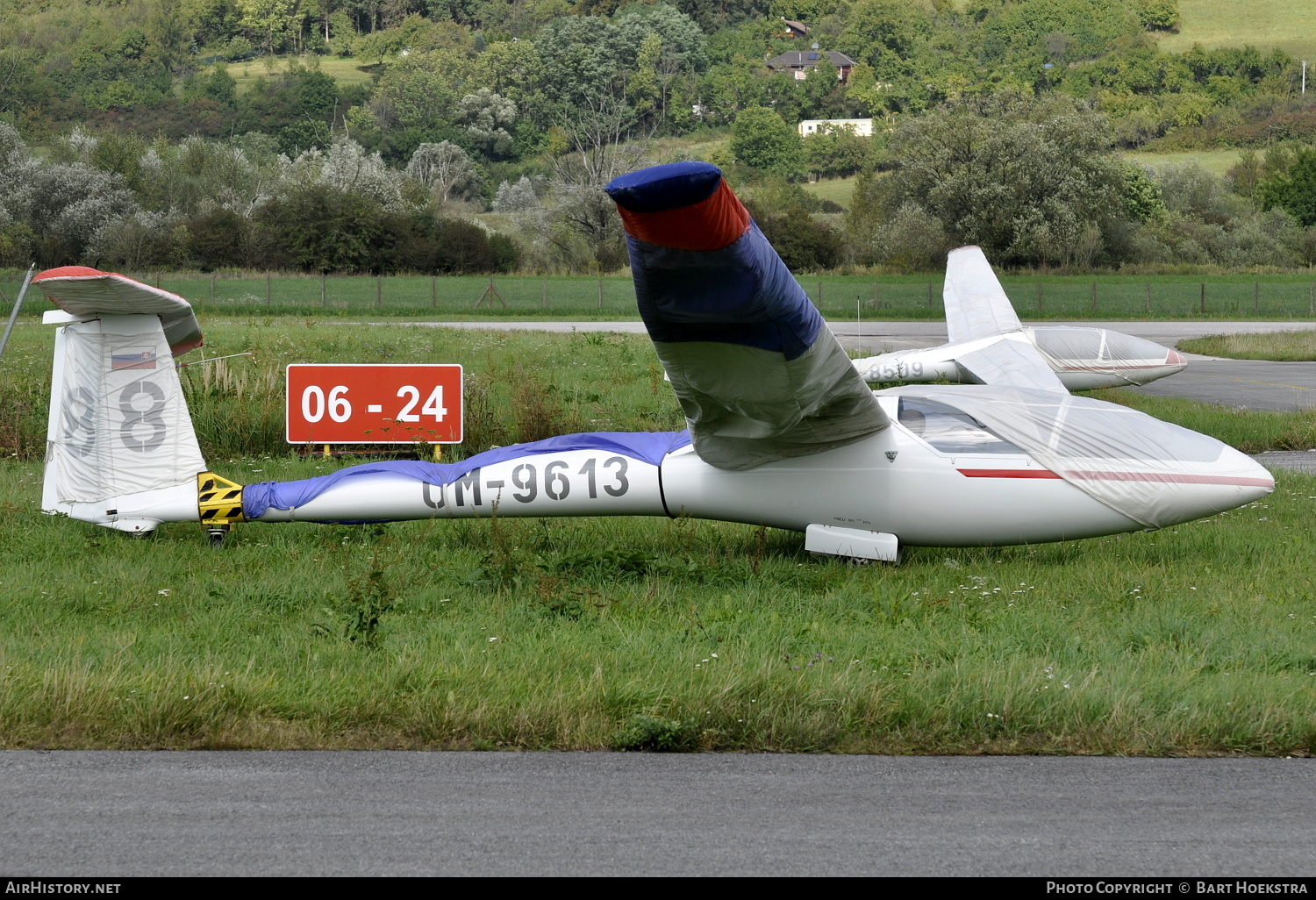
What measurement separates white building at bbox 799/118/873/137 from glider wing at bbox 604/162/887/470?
15840 centimetres

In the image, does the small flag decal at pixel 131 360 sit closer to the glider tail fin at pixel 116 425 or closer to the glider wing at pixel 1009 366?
the glider tail fin at pixel 116 425

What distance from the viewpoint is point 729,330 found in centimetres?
649

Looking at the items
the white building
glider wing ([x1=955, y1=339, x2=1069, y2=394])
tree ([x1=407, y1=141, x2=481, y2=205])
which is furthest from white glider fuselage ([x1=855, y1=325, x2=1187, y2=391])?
the white building

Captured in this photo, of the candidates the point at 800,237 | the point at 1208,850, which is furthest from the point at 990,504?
the point at 800,237

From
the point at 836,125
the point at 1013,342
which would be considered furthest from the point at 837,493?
the point at 836,125

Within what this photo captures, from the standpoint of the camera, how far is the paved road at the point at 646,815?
3.96m

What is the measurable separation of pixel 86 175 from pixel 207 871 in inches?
2894

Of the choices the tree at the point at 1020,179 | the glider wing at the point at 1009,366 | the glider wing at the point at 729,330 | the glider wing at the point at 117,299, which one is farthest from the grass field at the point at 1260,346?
the glider wing at the point at 117,299

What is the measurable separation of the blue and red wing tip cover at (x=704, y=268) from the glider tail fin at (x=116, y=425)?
15.6 ft

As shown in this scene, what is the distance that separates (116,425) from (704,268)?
5751 millimetres

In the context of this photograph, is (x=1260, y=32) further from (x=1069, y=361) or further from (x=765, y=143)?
(x=1069, y=361)

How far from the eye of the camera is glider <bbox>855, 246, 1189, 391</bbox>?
20.1 m

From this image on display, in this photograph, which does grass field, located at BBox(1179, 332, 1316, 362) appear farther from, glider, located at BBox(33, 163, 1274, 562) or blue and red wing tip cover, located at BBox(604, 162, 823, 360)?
blue and red wing tip cover, located at BBox(604, 162, 823, 360)

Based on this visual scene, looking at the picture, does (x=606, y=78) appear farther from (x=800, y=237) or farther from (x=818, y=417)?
(x=818, y=417)
